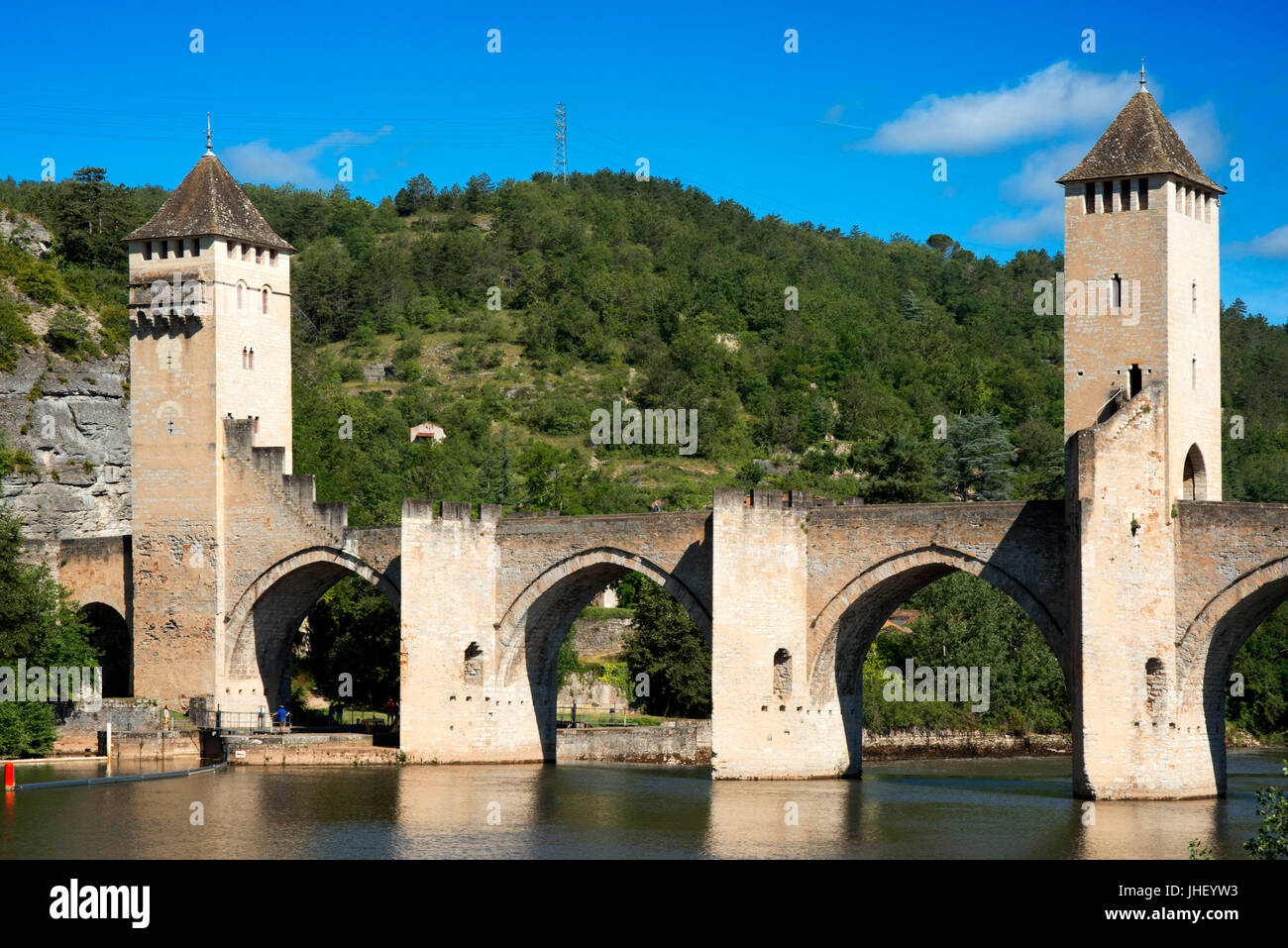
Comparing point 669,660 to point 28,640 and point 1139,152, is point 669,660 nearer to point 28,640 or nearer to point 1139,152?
point 28,640

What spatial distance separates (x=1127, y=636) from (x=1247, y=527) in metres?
2.63

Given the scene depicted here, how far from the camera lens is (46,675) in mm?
35344

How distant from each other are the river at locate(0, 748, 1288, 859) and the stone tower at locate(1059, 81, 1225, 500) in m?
6.50

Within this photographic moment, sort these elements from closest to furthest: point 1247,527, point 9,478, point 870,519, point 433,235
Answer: point 1247,527
point 870,519
point 9,478
point 433,235

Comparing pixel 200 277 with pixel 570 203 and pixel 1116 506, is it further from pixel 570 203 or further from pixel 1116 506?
pixel 570 203

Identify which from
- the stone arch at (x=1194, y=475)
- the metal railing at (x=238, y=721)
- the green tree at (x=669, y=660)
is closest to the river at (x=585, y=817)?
the metal railing at (x=238, y=721)

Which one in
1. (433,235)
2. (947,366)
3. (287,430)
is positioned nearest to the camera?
(287,430)

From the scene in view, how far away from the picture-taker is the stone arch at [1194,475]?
30.0 m

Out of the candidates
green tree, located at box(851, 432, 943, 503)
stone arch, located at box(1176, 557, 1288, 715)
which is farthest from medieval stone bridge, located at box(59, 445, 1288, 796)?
green tree, located at box(851, 432, 943, 503)

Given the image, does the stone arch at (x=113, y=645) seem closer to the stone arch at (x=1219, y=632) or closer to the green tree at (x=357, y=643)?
the green tree at (x=357, y=643)

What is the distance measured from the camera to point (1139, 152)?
2956 centimetres

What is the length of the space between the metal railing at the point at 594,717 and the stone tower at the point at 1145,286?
14217 mm
